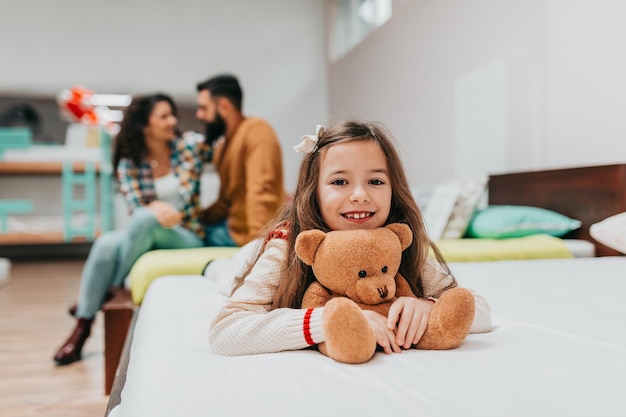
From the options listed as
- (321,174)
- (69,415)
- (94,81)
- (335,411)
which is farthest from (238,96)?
(94,81)

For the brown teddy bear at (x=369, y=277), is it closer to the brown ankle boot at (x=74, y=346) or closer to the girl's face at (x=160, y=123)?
the brown ankle boot at (x=74, y=346)

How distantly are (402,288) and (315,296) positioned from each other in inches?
5.7

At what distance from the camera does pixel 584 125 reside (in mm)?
2402

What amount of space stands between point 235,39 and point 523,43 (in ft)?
10.7

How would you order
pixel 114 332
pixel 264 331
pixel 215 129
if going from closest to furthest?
pixel 264 331, pixel 114 332, pixel 215 129

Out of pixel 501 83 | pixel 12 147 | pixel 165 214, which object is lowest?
pixel 165 214

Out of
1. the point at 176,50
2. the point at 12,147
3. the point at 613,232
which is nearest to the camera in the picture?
the point at 613,232

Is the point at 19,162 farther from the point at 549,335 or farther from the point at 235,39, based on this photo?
the point at 549,335

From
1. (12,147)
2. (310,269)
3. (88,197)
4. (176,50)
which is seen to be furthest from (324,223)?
(12,147)

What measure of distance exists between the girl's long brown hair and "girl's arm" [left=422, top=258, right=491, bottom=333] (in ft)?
0.05

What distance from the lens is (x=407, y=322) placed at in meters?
0.76

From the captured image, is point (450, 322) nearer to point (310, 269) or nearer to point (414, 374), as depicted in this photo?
point (414, 374)

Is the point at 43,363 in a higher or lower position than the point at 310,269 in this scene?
lower

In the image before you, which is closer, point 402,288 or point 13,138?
point 402,288
